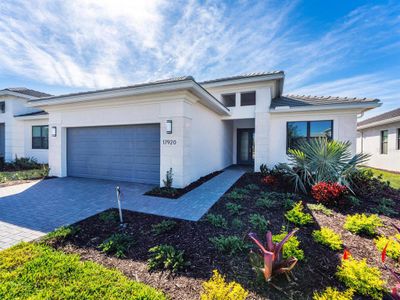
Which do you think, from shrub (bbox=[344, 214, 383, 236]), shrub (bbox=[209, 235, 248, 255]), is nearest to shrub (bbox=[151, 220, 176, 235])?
shrub (bbox=[209, 235, 248, 255])

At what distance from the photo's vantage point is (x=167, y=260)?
2785mm

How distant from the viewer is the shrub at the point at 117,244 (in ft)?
10.2

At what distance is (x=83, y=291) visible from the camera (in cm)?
226

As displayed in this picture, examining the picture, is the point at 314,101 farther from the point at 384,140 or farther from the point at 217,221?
the point at 217,221

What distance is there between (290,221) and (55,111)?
1081 centimetres

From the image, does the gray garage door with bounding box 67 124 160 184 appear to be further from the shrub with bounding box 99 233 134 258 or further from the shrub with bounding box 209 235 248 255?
the shrub with bounding box 209 235 248 255

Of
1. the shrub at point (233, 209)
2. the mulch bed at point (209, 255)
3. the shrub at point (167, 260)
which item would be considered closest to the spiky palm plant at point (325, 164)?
the mulch bed at point (209, 255)

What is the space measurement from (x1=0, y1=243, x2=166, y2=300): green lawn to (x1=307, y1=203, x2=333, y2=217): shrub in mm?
4673

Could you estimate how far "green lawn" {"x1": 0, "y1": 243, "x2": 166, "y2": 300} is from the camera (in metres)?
2.21

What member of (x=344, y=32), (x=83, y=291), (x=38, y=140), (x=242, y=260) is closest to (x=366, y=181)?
(x=344, y=32)

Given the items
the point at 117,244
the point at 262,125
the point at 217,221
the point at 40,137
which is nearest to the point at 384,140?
the point at 262,125

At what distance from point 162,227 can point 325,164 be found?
5.98 m

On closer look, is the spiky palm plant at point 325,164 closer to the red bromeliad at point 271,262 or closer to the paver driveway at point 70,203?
the paver driveway at point 70,203

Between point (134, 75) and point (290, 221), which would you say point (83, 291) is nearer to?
point (290, 221)
